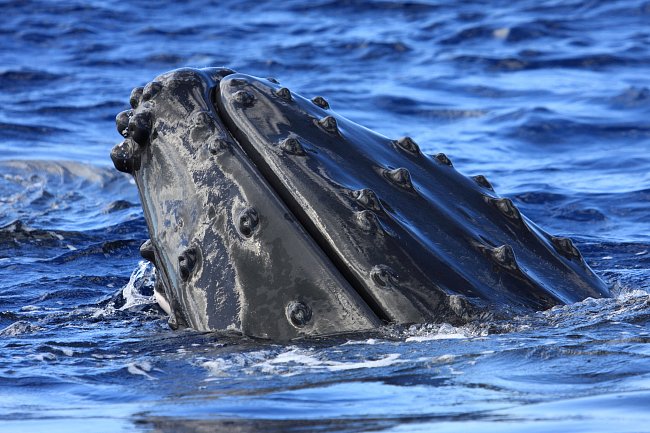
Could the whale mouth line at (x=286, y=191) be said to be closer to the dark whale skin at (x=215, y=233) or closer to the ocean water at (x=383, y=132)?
the dark whale skin at (x=215, y=233)

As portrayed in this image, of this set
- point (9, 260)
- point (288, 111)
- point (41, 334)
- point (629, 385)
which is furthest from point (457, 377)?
point (9, 260)

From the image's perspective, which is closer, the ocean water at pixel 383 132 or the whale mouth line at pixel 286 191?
the ocean water at pixel 383 132

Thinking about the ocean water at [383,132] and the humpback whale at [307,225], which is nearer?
the ocean water at [383,132]

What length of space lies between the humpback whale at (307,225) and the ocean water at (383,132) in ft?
0.41

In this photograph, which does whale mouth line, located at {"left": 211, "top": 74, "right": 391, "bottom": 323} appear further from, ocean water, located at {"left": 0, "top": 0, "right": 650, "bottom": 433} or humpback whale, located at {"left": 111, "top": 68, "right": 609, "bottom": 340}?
ocean water, located at {"left": 0, "top": 0, "right": 650, "bottom": 433}

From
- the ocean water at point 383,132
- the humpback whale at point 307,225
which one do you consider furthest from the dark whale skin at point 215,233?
the ocean water at point 383,132

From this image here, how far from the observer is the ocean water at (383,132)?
15.2 feet

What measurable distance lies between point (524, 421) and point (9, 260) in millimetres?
5716

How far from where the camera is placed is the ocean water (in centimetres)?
464

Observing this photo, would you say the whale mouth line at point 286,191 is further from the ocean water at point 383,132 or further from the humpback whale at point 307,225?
the ocean water at point 383,132

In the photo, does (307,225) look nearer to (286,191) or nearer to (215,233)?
(286,191)

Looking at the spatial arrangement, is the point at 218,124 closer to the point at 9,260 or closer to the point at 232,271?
the point at 232,271

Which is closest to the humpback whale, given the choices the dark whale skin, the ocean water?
the dark whale skin

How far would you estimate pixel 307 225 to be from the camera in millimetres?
5379
